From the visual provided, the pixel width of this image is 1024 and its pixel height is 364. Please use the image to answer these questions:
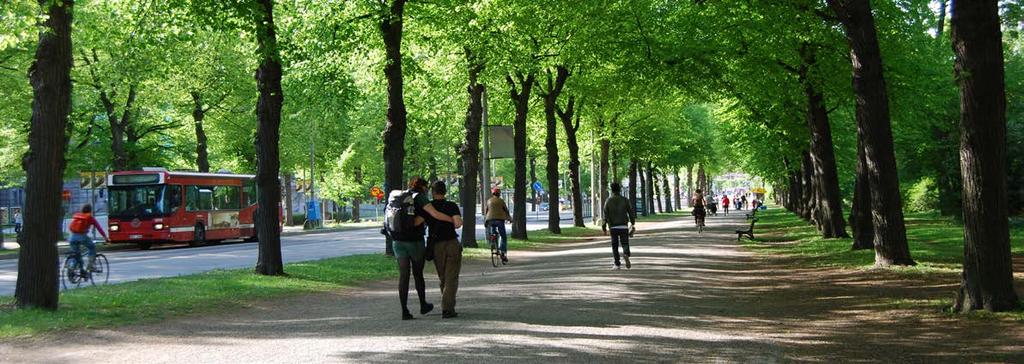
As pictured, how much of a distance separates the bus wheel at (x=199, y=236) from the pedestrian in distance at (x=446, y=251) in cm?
2820

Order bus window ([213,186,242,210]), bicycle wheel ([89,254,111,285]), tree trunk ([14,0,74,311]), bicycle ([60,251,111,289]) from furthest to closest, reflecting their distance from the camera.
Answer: bus window ([213,186,242,210])
bicycle wheel ([89,254,111,285])
bicycle ([60,251,111,289])
tree trunk ([14,0,74,311])

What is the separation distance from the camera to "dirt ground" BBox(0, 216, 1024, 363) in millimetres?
9219

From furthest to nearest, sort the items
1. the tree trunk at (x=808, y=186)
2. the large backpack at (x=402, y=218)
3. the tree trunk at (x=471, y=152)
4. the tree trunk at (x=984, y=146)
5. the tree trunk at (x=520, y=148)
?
the tree trunk at (x=808, y=186), the tree trunk at (x=520, y=148), the tree trunk at (x=471, y=152), the large backpack at (x=402, y=218), the tree trunk at (x=984, y=146)

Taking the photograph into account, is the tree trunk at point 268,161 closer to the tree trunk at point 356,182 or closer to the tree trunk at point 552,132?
the tree trunk at point 552,132

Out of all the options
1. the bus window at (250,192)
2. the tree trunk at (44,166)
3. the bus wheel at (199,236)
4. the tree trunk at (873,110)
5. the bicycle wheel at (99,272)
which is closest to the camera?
the tree trunk at (44,166)

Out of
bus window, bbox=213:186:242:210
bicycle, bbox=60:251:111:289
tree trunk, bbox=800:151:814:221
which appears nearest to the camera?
bicycle, bbox=60:251:111:289

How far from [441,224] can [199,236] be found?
28.6 metres

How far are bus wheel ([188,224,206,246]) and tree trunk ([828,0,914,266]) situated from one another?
26.9 meters

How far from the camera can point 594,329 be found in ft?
35.5

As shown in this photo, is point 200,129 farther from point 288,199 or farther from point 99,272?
point 99,272

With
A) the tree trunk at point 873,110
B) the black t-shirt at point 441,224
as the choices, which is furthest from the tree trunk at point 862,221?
the black t-shirt at point 441,224

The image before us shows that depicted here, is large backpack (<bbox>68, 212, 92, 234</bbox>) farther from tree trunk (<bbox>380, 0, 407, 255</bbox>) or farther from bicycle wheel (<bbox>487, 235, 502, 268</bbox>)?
bicycle wheel (<bbox>487, 235, 502, 268</bbox>)

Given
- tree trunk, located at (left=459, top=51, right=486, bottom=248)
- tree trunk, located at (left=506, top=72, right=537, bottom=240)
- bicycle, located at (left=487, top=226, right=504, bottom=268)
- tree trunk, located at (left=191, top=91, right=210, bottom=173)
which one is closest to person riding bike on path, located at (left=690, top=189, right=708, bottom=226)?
tree trunk, located at (left=506, top=72, right=537, bottom=240)

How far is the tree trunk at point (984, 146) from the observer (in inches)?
445
